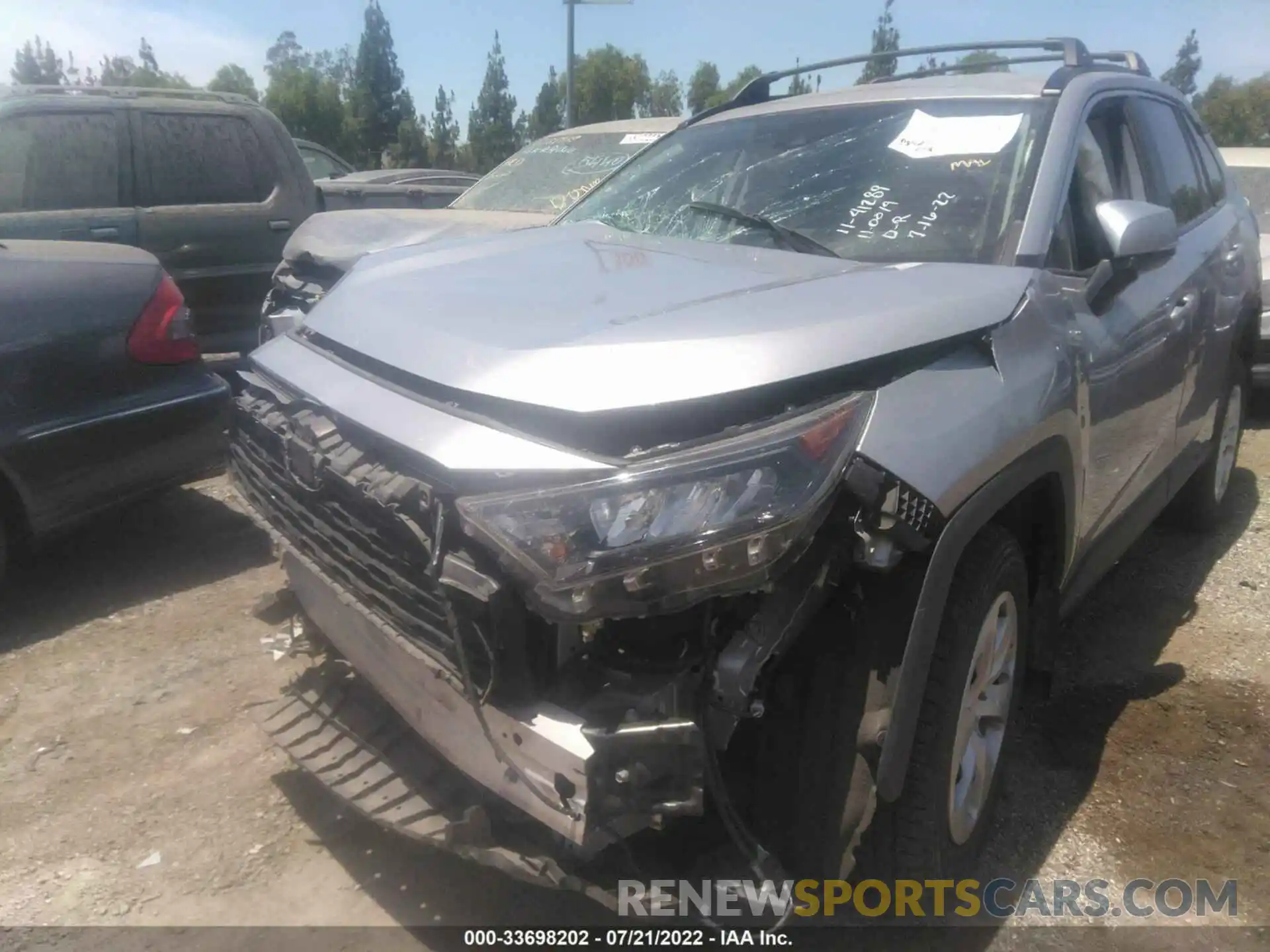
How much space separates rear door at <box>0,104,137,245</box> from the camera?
570cm

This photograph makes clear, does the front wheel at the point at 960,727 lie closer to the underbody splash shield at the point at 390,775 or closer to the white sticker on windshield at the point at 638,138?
the underbody splash shield at the point at 390,775

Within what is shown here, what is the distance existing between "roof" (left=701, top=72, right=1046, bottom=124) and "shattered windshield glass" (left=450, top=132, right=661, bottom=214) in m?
2.84

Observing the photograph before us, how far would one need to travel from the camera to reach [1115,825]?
269 centimetres

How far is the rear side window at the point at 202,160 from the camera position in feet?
20.8

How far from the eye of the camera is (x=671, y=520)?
1688 mm

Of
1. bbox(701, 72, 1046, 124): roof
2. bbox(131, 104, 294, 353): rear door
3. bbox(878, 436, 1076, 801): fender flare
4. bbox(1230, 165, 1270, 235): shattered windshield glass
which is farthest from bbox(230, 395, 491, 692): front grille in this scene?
bbox(1230, 165, 1270, 235): shattered windshield glass

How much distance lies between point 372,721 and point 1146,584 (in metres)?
3.23

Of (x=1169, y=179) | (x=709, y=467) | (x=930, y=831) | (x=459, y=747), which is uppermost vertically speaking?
(x=1169, y=179)

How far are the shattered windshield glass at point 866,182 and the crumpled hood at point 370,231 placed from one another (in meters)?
0.76

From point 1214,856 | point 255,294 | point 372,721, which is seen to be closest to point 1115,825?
point 1214,856

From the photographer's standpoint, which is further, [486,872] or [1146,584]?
[1146,584]

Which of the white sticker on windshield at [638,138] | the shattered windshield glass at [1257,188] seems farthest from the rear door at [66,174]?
the shattered windshield glass at [1257,188]

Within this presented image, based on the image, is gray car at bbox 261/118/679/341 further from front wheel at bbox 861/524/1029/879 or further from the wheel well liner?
front wheel at bbox 861/524/1029/879

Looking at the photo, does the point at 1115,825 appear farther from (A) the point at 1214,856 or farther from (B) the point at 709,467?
(B) the point at 709,467
